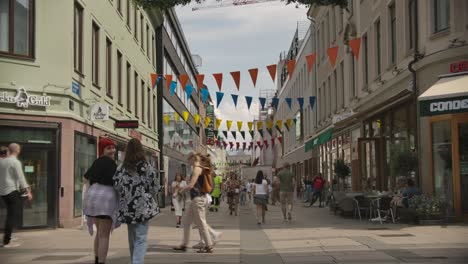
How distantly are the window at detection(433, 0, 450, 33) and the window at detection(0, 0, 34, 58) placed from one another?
1063 centimetres

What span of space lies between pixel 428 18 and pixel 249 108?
1365 centimetres

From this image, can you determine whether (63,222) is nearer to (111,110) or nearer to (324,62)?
(111,110)

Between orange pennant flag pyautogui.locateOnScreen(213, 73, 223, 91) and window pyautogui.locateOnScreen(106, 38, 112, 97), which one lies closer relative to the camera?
window pyautogui.locateOnScreen(106, 38, 112, 97)

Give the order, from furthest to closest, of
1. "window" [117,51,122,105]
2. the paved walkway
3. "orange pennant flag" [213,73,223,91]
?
1. "window" [117,51,122,105]
2. "orange pennant flag" [213,73,223,91]
3. the paved walkway

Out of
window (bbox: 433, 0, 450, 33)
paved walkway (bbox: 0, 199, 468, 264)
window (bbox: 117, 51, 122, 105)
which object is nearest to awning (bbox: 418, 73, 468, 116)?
window (bbox: 433, 0, 450, 33)

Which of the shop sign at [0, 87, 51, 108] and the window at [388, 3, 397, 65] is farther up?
the window at [388, 3, 397, 65]

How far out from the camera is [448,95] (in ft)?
48.3

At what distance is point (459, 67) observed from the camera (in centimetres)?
1588

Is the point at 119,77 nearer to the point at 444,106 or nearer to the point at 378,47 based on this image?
the point at 378,47

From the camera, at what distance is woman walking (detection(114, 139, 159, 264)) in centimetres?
768

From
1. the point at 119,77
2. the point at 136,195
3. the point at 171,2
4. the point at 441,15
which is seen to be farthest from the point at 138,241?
the point at 119,77

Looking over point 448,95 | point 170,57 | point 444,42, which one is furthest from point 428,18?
point 170,57

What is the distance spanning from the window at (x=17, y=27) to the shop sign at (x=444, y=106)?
9909mm

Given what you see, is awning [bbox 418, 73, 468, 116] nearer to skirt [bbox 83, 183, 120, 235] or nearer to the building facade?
the building facade
